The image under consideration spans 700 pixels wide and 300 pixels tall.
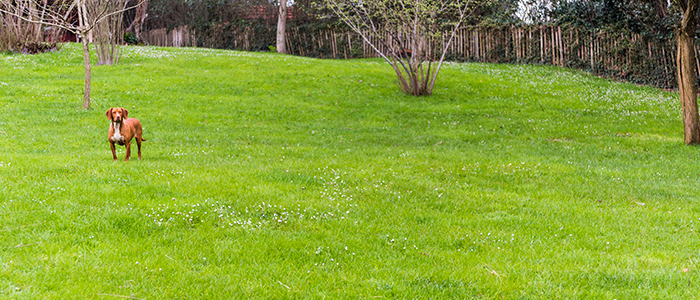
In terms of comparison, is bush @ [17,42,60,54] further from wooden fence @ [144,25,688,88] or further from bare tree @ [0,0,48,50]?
wooden fence @ [144,25,688,88]

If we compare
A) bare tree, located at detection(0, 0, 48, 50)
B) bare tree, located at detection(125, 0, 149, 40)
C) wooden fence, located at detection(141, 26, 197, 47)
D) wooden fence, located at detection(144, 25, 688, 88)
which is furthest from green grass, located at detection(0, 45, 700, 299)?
wooden fence, located at detection(141, 26, 197, 47)

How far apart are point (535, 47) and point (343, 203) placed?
27.8m

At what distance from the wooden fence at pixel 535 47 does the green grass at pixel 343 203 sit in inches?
324

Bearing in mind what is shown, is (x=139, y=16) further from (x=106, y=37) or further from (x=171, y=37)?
(x=106, y=37)

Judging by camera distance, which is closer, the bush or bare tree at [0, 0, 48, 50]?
bare tree at [0, 0, 48, 50]

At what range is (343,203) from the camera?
26.0 ft

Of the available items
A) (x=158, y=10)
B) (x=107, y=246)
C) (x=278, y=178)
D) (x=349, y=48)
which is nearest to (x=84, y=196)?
(x=107, y=246)

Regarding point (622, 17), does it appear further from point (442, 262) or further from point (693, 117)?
point (442, 262)

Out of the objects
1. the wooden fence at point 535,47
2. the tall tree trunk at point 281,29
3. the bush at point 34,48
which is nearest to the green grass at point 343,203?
the wooden fence at point 535,47

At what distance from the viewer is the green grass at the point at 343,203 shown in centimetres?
514

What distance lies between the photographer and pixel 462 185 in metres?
9.46

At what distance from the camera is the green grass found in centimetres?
514

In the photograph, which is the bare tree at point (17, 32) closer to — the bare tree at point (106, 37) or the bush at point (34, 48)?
the bush at point (34, 48)

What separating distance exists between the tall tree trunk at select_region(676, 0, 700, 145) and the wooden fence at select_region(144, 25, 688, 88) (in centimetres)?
1308
